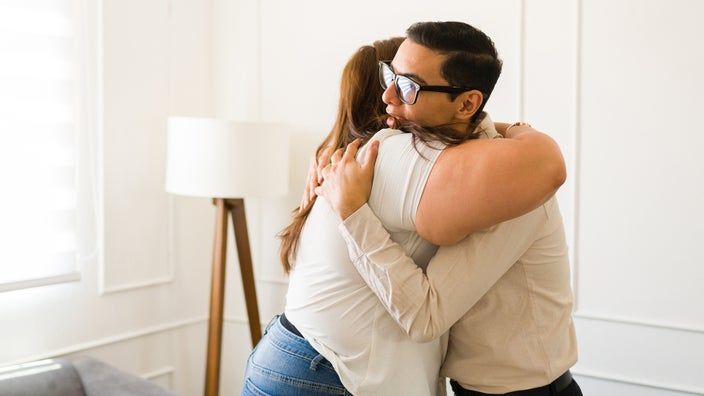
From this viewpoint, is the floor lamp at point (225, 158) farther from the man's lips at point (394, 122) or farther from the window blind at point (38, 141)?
the man's lips at point (394, 122)

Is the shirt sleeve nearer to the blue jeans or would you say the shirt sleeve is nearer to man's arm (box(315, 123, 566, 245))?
man's arm (box(315, 123, 566, 245))

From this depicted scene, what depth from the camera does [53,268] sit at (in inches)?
110

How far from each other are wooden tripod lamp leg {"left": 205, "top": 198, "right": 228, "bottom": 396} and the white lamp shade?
8.4 inches

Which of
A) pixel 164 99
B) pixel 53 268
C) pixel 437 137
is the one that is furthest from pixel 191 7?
pixel 437 137

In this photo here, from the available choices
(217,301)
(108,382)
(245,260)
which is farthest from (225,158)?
(108,382)

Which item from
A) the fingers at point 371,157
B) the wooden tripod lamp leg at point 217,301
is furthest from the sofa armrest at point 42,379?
the fingers at point 371,157

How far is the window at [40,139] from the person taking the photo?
8.56 ft

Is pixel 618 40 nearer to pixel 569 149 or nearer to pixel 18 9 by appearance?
pixel 569 149

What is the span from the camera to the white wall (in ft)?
7.72

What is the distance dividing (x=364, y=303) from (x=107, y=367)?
1.67 m

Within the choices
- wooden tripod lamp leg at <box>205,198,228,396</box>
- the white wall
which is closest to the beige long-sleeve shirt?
the white wall

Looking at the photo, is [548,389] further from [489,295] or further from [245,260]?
[245,260]

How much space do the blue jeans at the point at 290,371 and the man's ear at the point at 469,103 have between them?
0.53 meters

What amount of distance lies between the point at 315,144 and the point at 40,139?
44.1 inches
